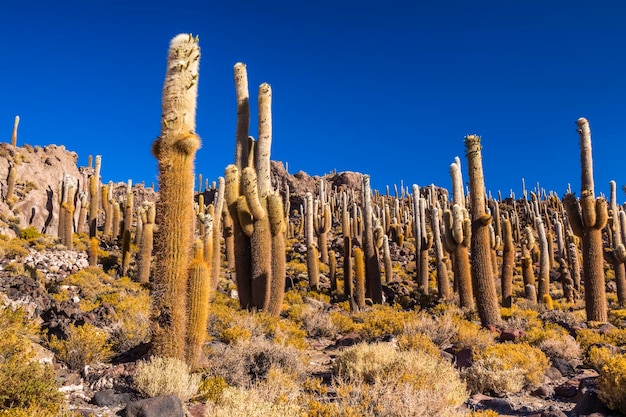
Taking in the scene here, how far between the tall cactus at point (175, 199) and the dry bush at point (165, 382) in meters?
0.89

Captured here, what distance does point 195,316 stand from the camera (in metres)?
7.65

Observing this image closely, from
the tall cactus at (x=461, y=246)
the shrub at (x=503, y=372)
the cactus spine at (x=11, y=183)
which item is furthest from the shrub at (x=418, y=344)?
the cactus spine at (x=11, y=183)

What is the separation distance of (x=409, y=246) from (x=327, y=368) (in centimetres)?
2841

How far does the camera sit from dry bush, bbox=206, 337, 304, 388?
7.30 metres

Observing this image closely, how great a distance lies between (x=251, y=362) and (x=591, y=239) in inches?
471

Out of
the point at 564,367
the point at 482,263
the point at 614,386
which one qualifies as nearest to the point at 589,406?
the point at 614,386

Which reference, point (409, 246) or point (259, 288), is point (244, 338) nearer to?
point (259, 288)

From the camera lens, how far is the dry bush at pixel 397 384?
5.25m

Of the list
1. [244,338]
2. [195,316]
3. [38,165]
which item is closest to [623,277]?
[244,338]

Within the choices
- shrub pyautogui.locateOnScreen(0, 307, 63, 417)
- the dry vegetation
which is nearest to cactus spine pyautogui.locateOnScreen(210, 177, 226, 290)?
the dry vegetation

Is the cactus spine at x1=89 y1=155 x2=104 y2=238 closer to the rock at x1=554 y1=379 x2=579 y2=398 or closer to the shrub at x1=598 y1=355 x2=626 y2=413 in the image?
the rock at x1=554 y1=379 x2=579 y2=398

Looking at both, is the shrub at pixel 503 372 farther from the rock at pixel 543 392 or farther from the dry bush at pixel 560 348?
the dry bush at pixel 560 348

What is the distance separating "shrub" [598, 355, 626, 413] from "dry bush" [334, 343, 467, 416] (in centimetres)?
172

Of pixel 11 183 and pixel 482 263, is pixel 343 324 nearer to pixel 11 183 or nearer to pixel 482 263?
pixel 482 263
